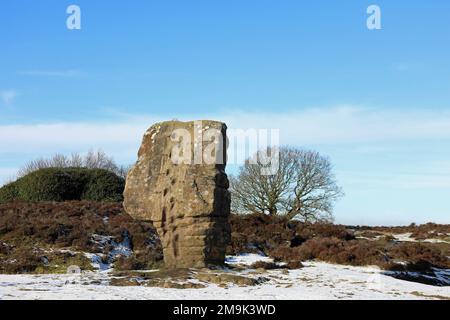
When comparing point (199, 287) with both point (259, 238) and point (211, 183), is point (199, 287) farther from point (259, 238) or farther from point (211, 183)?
point (259, 238)

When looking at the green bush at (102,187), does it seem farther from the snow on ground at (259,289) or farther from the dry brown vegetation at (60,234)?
the snow on ground at (259,289)

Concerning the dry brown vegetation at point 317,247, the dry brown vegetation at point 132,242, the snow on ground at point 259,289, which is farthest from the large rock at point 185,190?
the dry brown vegetation at point 317,247

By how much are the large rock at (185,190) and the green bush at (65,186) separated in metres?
16.4

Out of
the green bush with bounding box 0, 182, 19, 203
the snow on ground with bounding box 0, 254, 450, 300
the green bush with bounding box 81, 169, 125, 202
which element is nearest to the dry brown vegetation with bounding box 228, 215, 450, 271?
the snow on ground with bounding box 0, 254, 450, 300

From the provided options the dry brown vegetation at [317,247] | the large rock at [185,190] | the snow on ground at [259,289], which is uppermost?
the large rock at [185,190]

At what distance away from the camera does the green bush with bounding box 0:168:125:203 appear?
30828mm

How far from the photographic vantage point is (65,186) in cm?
3134

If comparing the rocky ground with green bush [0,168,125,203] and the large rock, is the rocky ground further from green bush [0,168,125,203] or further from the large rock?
green bush [0,168,125,203]

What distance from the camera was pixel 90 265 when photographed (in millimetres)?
17891

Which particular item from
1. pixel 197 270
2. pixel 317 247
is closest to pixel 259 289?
pixel 197 270

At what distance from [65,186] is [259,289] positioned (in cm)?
2145

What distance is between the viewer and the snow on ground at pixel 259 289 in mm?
11109
